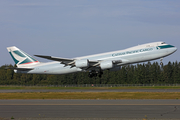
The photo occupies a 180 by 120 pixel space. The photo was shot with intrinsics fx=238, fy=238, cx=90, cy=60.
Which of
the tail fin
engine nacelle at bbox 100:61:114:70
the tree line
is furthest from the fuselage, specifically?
the tree line

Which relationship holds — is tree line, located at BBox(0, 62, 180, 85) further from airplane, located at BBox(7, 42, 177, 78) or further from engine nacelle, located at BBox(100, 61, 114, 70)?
engine nacelle, located at BBox(100, 61, 114, 70)

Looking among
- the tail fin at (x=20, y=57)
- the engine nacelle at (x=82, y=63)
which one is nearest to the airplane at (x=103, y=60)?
the engine nacelle at (x=82, y=63)

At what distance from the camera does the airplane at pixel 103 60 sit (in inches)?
1544

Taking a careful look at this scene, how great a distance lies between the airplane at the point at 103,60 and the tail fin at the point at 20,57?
1.12 feet

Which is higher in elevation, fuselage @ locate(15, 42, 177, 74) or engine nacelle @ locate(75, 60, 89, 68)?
fuselage @ locate(15, 42, 177, 74)

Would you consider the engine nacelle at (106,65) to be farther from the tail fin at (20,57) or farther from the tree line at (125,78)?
the tree line at (125,78)

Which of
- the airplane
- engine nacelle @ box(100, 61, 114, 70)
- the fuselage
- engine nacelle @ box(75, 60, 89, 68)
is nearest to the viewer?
the fuselage

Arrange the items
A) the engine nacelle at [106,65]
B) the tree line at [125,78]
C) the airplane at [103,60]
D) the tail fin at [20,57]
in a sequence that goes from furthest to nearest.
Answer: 1. the tree line at [125,78]
2. the tail fin at [20,57]
3. the engine nacelle at [106,65]
4. the airplane at [103,60]

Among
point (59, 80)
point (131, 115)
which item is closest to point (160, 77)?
point (59, 80)

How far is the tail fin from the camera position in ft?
168

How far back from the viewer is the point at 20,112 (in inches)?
723

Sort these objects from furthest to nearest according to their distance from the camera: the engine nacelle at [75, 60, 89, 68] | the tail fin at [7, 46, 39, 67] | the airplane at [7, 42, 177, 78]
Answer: the tail fin at [7, 46, 39, 67] < the engine nacelle at [75, 60, 89, 68] < the airplane at [7, 42, 177, 78]

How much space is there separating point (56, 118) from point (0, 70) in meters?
138

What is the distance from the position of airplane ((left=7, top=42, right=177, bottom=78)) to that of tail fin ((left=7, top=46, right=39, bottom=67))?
0.34m
